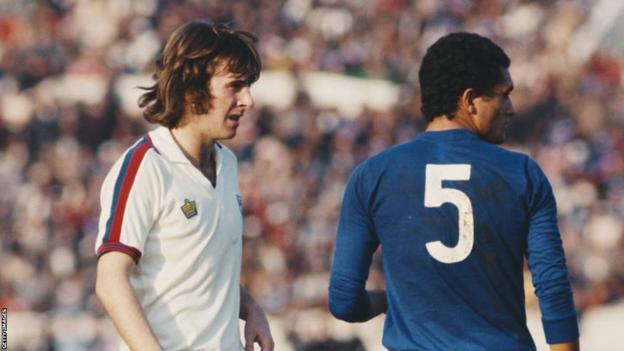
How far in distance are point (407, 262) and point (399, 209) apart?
16 cm

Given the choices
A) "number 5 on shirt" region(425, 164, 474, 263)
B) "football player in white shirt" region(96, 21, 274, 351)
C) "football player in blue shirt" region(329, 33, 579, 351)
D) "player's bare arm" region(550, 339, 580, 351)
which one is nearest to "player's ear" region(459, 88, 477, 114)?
"football player in blue shirt" region(329, 33, 579, 351)

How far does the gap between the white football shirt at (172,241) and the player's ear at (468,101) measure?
78 centimetres

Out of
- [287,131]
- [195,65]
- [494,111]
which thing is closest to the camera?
[195,65]

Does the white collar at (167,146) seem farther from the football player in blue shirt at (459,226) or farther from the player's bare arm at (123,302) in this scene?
the football player in blue shirt at (459,226)

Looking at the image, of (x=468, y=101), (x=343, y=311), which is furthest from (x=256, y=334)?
(x=468, y=101)

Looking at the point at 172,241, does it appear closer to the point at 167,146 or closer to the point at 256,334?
the point at 167,146

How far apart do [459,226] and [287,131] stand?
10.9 meters

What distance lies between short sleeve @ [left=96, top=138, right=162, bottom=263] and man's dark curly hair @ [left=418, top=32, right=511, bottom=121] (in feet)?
2.86

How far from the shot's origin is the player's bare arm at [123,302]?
3.60 m

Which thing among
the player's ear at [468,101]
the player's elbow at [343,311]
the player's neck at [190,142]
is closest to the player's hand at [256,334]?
the player's elbow at [343,311]

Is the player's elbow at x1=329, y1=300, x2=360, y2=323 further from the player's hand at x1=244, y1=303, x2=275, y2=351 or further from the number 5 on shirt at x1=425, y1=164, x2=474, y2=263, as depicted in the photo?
the number 5 on shirt at x1=425, y1=164, x2=474, y2=263

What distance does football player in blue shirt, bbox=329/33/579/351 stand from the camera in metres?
3.85

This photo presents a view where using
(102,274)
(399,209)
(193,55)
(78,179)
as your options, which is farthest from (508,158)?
(78,179)

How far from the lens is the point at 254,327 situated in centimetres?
415
